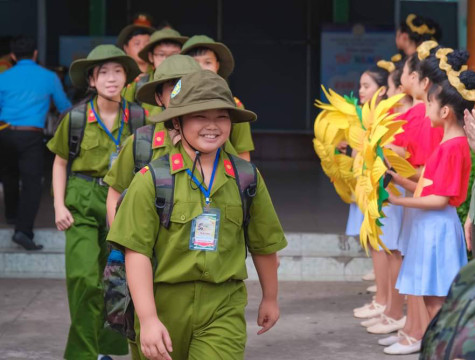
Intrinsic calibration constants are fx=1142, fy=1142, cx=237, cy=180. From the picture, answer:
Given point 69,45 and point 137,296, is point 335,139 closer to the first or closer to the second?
point 137,296

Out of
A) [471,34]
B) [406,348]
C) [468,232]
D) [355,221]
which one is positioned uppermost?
[471,34]

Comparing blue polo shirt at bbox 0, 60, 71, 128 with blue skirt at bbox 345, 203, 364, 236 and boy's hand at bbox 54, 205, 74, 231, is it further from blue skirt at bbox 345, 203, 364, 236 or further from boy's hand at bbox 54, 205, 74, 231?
boy's hand at bbox 54, 205, 74, 231

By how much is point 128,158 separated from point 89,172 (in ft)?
3.49

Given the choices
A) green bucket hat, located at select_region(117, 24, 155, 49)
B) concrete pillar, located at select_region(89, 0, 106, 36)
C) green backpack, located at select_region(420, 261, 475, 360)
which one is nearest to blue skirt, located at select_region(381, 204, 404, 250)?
green bucket hat, located at select_region(117, 24, 155, 49)

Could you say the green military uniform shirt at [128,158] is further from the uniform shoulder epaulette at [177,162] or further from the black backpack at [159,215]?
the uniform shoulder epaulette at [177,162]

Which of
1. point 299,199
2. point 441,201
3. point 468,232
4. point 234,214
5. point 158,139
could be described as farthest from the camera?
point 299,199

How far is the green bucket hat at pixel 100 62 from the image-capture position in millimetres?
6152

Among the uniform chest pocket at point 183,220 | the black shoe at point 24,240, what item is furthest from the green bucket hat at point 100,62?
the black shoe at point 24,240

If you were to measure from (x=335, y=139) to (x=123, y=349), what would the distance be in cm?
179

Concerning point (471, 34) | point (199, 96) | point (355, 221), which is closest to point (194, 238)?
point (199, 96)

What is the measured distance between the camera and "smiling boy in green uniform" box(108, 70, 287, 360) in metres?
4.25

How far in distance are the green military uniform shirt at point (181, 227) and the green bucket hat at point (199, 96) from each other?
0.20 m

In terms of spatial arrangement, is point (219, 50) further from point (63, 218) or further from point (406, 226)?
point (406, 226)

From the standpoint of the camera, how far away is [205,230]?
4.29 m
